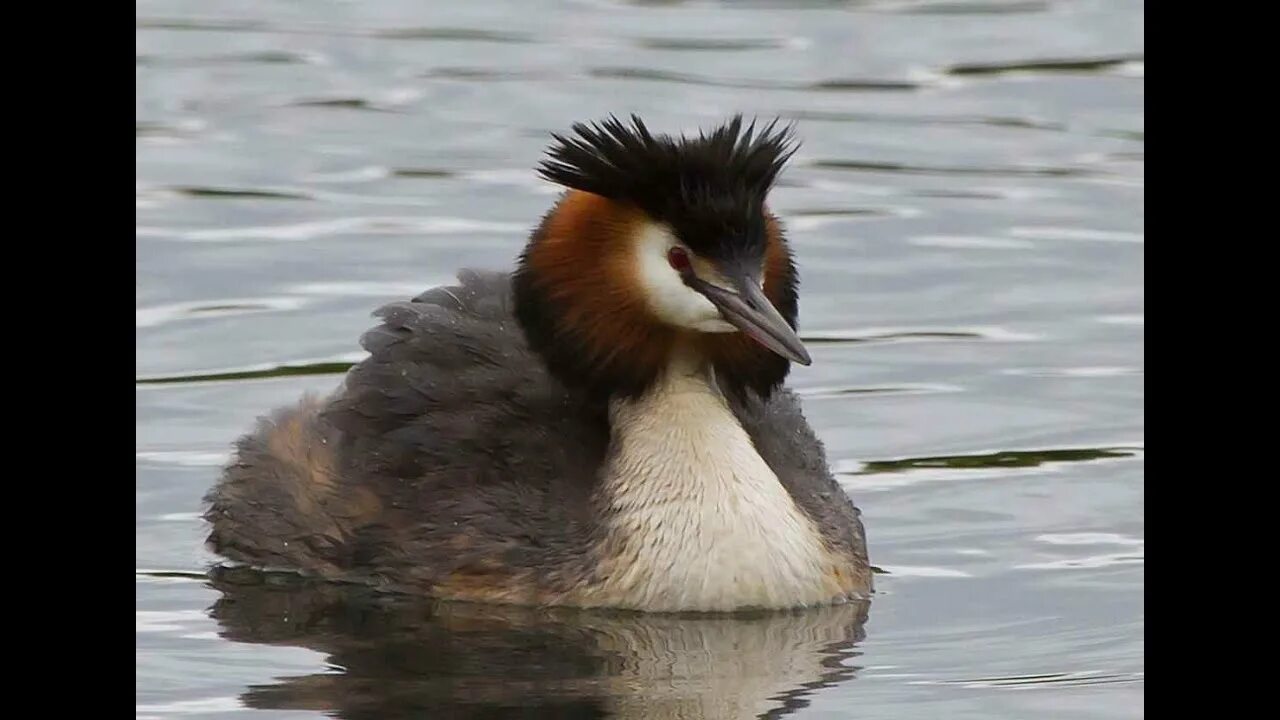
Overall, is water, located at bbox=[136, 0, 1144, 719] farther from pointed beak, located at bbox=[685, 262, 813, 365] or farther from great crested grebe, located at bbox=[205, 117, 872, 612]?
pointed beak, located at bbox=[685, 262, 813, 365]

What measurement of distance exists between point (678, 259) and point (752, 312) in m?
0.34

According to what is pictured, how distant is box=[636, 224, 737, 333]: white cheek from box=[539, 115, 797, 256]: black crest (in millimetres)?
79

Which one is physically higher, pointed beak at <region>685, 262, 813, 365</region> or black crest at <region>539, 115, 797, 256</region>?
black crest at <region>539, 115, 797, 256</region>

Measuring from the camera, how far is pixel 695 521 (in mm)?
10352

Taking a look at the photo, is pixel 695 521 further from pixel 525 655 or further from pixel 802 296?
pixel 802 296

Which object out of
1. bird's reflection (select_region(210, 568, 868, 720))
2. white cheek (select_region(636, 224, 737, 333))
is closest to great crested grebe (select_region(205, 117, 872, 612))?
white cheek (select_region(636, 224, 737, 333))

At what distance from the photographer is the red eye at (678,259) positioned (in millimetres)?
10211

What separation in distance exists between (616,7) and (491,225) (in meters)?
4.63

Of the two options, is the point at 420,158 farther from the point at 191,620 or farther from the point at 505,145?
the point at 191,620

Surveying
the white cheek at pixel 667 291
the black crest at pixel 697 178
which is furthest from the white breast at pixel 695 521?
the black crest at pixel 697 178

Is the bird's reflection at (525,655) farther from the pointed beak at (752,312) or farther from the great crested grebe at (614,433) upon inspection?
the pointed beak at (752,312)

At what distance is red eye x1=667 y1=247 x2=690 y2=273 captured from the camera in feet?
33.5

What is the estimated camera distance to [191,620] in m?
10.4

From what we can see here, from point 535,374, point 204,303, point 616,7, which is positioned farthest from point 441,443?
point 616,7
